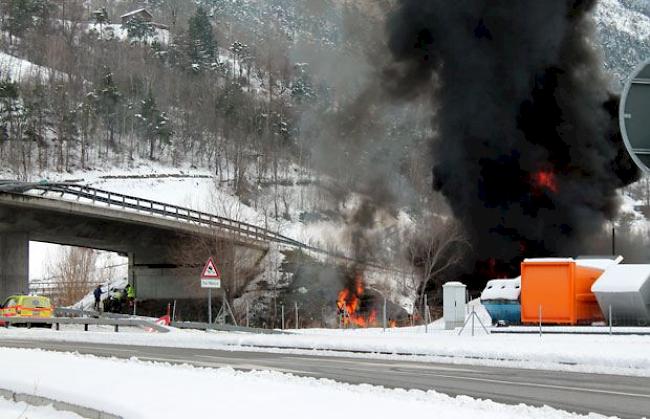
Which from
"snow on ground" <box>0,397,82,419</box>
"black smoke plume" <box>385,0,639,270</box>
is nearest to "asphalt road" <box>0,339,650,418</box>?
"snow on ground" <box>0,397,82,419</box>

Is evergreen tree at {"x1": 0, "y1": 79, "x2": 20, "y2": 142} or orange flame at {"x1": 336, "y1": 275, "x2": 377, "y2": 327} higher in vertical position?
evergreen tree at {"x1": 0, "y1": 79, "x2": 20, "y2": 142}

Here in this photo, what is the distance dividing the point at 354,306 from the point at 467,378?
35892mm

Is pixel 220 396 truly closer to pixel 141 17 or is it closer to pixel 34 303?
pixel 34 303

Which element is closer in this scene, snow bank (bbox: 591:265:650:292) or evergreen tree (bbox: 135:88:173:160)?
snow bank (bbox: 591:265:650:292)

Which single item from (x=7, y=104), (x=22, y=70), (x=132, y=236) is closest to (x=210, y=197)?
(x=7, y=104)

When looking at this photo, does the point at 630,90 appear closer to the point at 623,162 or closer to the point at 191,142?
the point at 623,162

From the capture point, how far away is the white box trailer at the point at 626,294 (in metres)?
31.2

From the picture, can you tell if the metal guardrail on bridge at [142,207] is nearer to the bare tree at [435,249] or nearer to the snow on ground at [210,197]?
the bare tree at [435,249]

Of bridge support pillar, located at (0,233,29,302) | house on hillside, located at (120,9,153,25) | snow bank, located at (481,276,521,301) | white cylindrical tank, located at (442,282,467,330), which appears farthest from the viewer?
house on hillside, located at (120,9,153,25)

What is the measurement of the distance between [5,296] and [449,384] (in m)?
46.6

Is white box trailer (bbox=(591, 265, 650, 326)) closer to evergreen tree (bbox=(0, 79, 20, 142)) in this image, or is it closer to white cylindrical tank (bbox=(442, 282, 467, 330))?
white cylindrical tank (bbox=(442, 282, 467, 330))

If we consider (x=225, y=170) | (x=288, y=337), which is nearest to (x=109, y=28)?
(x=225, y=170)

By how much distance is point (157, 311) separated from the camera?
6281 cm

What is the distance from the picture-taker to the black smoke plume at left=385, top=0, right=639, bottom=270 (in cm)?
4891
